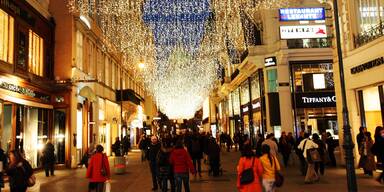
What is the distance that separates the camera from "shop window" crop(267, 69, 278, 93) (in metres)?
33.3

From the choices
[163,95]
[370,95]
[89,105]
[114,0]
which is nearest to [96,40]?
[89,105]

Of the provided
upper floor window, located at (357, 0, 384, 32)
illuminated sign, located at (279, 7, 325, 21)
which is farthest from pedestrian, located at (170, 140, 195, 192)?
illuminated sign, located at (279, 7, 325, 21)

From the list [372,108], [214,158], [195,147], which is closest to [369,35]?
[372,108]

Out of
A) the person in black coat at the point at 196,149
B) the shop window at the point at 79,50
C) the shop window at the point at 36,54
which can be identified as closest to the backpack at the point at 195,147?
the person in black coat at the point at 196,149

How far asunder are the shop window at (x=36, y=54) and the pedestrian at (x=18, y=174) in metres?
13.4

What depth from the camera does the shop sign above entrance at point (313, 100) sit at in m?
32.4

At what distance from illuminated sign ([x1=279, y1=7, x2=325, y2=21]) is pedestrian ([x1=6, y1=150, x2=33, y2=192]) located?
15.8m

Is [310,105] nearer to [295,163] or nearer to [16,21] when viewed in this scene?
[295,163]

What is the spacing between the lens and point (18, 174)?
353 inches

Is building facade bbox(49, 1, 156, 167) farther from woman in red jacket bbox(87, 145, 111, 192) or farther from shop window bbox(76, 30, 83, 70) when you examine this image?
woman in red jacket bbox(87, 145, 111, 192)

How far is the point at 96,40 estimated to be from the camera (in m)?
33.1

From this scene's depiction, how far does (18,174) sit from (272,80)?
26.7 m

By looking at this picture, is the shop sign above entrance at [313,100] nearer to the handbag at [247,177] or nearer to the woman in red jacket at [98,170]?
the woman in red jacket at [98,170]

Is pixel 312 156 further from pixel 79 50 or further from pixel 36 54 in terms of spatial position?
pixel 79 50
